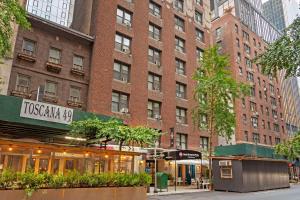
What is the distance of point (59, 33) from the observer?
2545 cm

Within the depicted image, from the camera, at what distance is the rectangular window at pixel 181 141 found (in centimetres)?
3266

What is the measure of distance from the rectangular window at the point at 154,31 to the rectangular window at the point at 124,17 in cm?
330

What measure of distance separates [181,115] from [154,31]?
1111cm

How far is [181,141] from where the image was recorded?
33125 mm

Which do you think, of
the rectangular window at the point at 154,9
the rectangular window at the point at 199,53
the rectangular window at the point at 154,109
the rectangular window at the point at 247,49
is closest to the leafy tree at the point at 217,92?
the rectangular window at the point at 154,109

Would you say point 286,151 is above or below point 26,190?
above

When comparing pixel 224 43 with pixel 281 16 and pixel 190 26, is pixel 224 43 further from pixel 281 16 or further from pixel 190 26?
pixel 281 16

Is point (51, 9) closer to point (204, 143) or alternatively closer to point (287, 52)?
point (204, 143)

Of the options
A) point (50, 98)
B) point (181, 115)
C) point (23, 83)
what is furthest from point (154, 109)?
point (23, 83)

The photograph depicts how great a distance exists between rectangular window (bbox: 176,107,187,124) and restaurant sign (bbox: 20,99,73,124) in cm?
1794

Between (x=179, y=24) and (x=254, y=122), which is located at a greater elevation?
(x=179, y=24)

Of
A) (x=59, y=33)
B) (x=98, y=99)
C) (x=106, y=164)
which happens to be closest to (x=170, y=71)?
(x=98, y=99)

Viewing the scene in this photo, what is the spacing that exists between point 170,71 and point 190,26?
9223 mm

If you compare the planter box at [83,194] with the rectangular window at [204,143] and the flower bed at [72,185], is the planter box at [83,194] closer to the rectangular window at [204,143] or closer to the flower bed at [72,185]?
the flower bed at [72,185]
